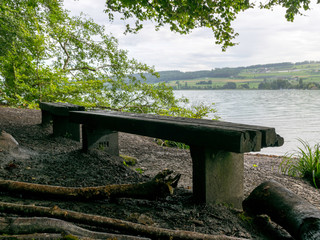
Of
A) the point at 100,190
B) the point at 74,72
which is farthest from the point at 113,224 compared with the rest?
the point at 74,72

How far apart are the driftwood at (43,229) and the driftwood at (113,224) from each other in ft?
0.44

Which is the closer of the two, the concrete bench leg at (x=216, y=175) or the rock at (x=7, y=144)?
the concrete bench leg at (x=216, y=175)

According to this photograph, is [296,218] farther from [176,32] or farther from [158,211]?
[176,32]

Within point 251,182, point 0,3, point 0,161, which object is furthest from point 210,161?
point 0,3

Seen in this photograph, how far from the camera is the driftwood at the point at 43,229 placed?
1537 mm

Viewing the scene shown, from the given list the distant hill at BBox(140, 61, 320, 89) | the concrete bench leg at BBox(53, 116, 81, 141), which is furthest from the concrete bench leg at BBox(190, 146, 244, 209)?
the distant hill at BBox(140, 61, 320, 89)

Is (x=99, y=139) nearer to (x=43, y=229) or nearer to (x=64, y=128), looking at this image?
(x=64, y=128)

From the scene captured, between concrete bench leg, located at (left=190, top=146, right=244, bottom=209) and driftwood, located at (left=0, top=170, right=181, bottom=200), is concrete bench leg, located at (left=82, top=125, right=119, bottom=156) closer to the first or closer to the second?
driftwood, located at (left=0, top=170, right=181, bottom=200)

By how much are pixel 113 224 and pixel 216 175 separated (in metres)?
1.24

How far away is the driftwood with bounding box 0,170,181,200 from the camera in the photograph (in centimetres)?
239

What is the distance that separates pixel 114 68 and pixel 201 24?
612 centimetres

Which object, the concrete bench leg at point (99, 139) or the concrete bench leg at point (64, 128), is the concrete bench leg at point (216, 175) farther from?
the concrete bench leg at point (64, 128)

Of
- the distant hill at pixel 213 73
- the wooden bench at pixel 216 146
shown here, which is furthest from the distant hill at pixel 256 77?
the wooden bench at pixel 216 146

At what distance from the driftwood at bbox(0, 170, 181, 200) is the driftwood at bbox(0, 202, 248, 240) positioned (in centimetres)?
49
